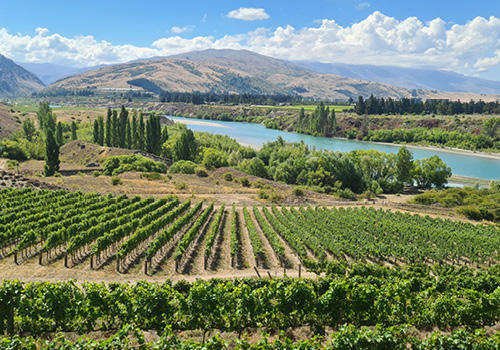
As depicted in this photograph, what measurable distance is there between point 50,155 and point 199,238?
171ft

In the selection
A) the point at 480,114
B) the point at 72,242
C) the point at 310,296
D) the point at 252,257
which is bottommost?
the point at 252,257

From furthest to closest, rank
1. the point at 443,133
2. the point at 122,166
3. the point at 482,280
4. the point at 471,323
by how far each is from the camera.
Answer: the point at 443,133 → the point at 122,166 → the point at 482,280 → the point at 471,323

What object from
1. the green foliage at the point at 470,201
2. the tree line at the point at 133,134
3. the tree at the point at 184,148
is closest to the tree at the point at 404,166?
the green foliage at the point at 470,201

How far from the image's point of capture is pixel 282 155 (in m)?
98.0

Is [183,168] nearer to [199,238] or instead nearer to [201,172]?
[201,172]

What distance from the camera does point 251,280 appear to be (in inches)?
913

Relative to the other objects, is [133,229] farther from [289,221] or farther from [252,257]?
[289,221]

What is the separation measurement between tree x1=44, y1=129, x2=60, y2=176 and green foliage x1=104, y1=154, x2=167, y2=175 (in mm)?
10940

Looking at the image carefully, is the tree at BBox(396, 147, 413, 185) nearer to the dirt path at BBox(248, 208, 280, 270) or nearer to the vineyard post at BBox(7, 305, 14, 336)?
the dirt path at BBox(248, 208, 280, 270)

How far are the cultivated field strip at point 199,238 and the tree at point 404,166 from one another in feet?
128

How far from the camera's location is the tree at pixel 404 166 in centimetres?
8619

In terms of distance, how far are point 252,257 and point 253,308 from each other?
17432 millimetres

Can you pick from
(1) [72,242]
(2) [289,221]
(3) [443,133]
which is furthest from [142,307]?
(3) [443,133]

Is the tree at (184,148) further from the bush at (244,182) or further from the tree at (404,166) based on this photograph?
the tree at (404,166)
